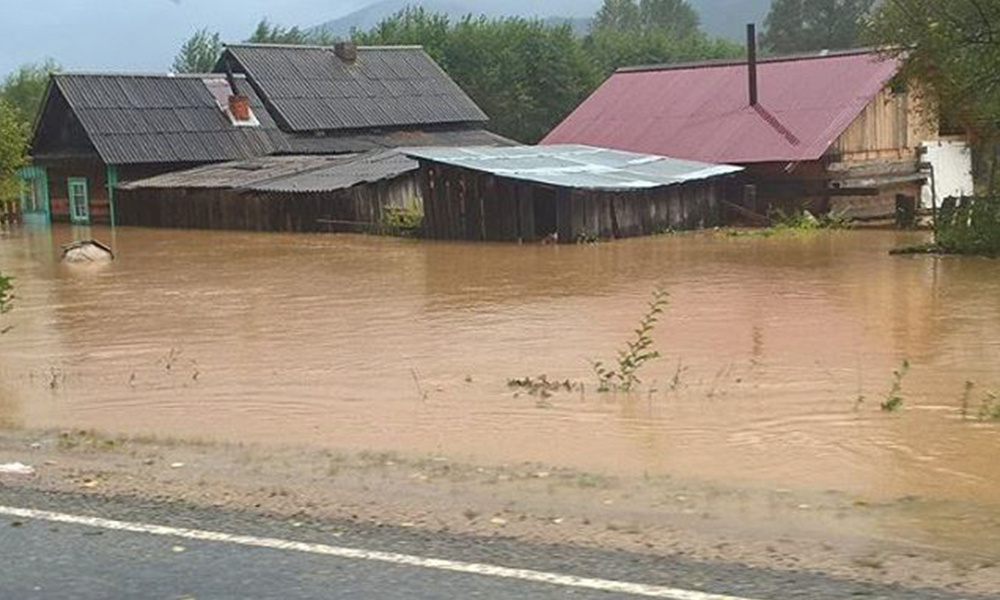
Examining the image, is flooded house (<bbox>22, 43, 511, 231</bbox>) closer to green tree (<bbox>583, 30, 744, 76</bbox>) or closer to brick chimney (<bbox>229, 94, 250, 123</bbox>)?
brick chimney (<bbox>229, 94, 250, 123</bbox>)

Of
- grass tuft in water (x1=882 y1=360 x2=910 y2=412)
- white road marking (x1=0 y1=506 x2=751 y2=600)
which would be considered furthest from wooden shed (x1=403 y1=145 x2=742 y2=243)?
white road marking (x1=0 y1=506 x2=751 y2=600)

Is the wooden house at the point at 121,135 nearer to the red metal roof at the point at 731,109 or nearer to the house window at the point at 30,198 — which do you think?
the house window at the point at 30,198

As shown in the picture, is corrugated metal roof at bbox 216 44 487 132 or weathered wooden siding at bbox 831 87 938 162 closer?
weathered wooden siding at bbox 831 87 938 162

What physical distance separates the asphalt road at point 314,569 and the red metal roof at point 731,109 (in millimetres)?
30420

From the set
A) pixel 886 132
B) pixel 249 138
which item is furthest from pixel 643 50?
pixel 886 132

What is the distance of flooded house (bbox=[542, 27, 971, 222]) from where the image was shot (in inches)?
1435

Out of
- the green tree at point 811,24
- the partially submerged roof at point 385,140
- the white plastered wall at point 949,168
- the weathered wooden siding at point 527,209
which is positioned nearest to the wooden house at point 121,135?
the partially submerged roof at point 385,140

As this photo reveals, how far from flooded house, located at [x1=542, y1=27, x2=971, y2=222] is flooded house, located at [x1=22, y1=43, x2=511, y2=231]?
847 centimetres

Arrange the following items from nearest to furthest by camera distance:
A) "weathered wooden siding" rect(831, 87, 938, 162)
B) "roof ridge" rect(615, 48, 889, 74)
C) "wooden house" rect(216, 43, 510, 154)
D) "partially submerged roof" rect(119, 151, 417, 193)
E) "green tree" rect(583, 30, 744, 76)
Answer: "partially submerged roof" rect(119, 151, 417, 193) < "weathered wooden siding" rect(831, 87, 938, 162) < "roof ridge" rect(615, 48, 889, 74) < "wooden house" rect(216, 43, 510, 154) < "green tree" rect(583, 30, 744, 76)

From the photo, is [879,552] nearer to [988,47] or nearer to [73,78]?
[988,47]

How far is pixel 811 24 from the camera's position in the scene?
84062mm

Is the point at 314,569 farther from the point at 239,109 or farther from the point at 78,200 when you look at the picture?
the point at 239,109

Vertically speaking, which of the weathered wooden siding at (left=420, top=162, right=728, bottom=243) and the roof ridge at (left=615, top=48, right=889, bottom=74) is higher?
the roof ridge at (left=615, top=48, right=889, bottom=74)

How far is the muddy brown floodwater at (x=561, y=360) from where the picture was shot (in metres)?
9.58
